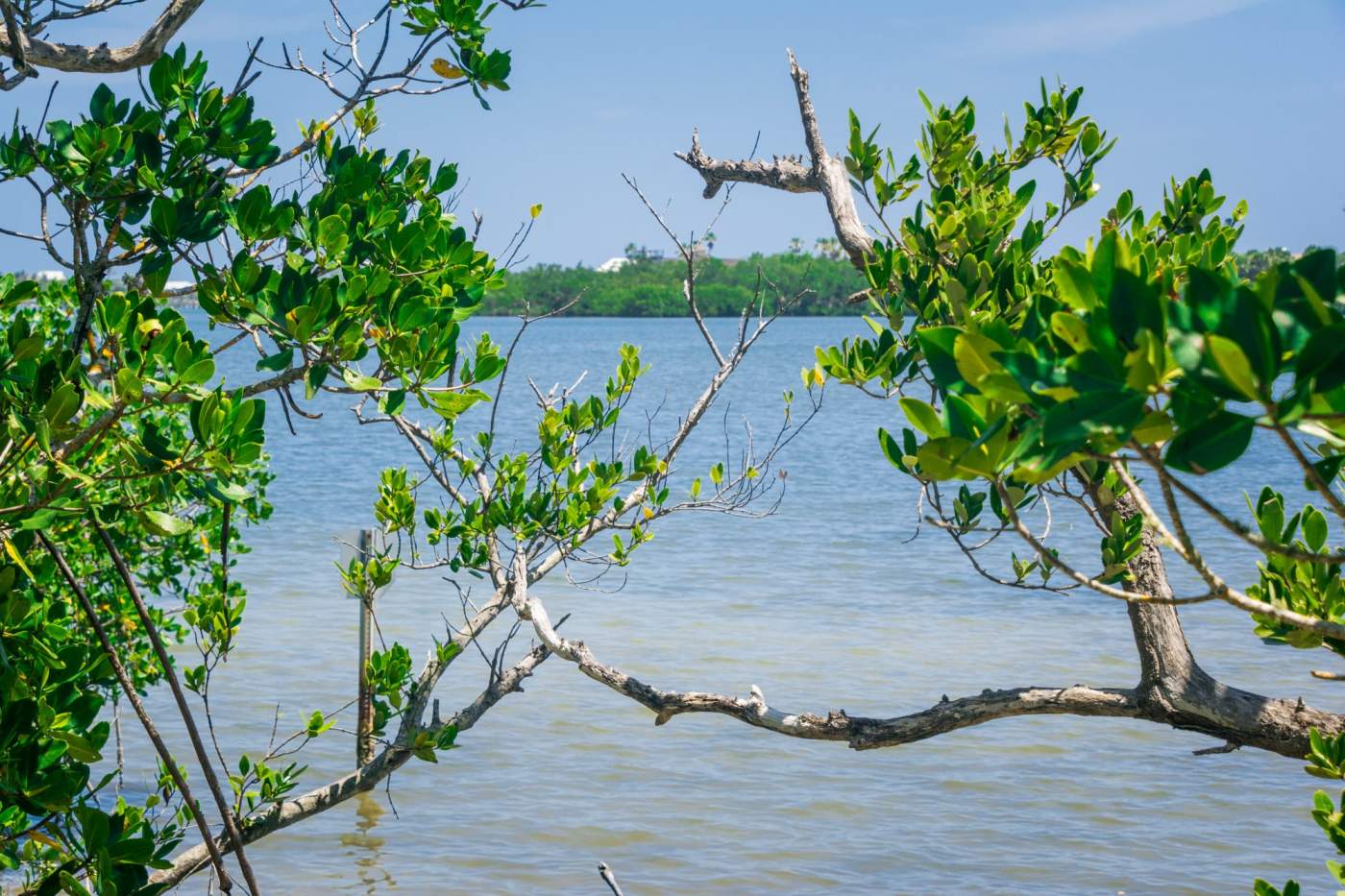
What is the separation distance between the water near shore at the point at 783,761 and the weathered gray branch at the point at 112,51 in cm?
A: 470

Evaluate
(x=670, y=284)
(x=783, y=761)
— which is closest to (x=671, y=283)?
(x=670, y=284)

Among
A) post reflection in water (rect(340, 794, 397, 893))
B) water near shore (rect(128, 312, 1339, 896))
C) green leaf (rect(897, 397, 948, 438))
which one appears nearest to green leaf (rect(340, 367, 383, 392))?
green leaf (rect(897, 397, 948, 438))

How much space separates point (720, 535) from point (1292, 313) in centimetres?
1557

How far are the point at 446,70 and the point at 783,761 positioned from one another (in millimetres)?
6658

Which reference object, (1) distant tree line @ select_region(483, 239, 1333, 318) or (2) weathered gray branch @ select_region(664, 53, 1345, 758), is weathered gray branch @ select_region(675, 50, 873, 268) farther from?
(1) distant tree line @ select_region(483, 239, 1333, 318)

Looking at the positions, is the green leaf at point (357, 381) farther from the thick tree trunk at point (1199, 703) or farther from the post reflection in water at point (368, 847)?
the post reflection in water at point (368, 847)

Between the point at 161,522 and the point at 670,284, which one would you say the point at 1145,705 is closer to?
the point at 161,522

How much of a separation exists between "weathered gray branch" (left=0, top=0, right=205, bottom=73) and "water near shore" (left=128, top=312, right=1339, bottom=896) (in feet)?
15.4

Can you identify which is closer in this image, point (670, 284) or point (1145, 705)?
point (1145, 705)

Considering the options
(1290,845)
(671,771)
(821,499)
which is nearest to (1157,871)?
(1290,845)

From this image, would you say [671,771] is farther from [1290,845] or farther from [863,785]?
[1290,845]

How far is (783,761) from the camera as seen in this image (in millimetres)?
8617

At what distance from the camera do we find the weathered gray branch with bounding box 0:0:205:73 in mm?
2494

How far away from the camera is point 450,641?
3.77m
